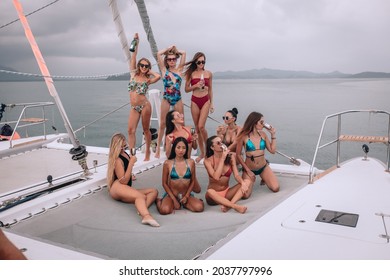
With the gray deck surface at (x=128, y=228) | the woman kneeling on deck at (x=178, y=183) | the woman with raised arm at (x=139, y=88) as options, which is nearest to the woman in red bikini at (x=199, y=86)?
the woman with raised arm at (x=139, y=88)

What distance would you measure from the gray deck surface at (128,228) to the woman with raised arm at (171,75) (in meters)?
1.55

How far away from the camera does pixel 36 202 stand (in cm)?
364

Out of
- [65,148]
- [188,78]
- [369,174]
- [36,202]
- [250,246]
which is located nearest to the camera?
[250,246]

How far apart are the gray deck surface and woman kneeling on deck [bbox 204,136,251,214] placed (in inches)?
5.8

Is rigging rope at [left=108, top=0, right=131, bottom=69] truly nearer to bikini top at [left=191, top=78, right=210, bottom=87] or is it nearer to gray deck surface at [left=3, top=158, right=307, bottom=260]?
bikini top at [left=191, top=78, right=210, bottom=87]

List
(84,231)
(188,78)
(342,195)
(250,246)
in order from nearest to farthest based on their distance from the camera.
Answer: (250,246) < (84,231) < (342,195) < (188,78)

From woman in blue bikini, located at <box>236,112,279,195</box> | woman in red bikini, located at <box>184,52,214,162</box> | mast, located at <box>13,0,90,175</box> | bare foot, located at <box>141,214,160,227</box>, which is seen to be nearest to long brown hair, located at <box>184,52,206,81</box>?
woman in red bikini, located at <box>184,52,214,162</box>

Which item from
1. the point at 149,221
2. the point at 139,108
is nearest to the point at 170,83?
the point at 139,108

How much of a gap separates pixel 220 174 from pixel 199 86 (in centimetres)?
146

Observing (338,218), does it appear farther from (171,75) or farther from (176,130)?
(171,75)

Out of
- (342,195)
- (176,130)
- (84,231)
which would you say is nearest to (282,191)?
(342,195)

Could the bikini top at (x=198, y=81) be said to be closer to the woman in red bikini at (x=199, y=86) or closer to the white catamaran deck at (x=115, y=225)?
the woman in red bikini at (x=199, y=86)

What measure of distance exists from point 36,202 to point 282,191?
8.57 ft
